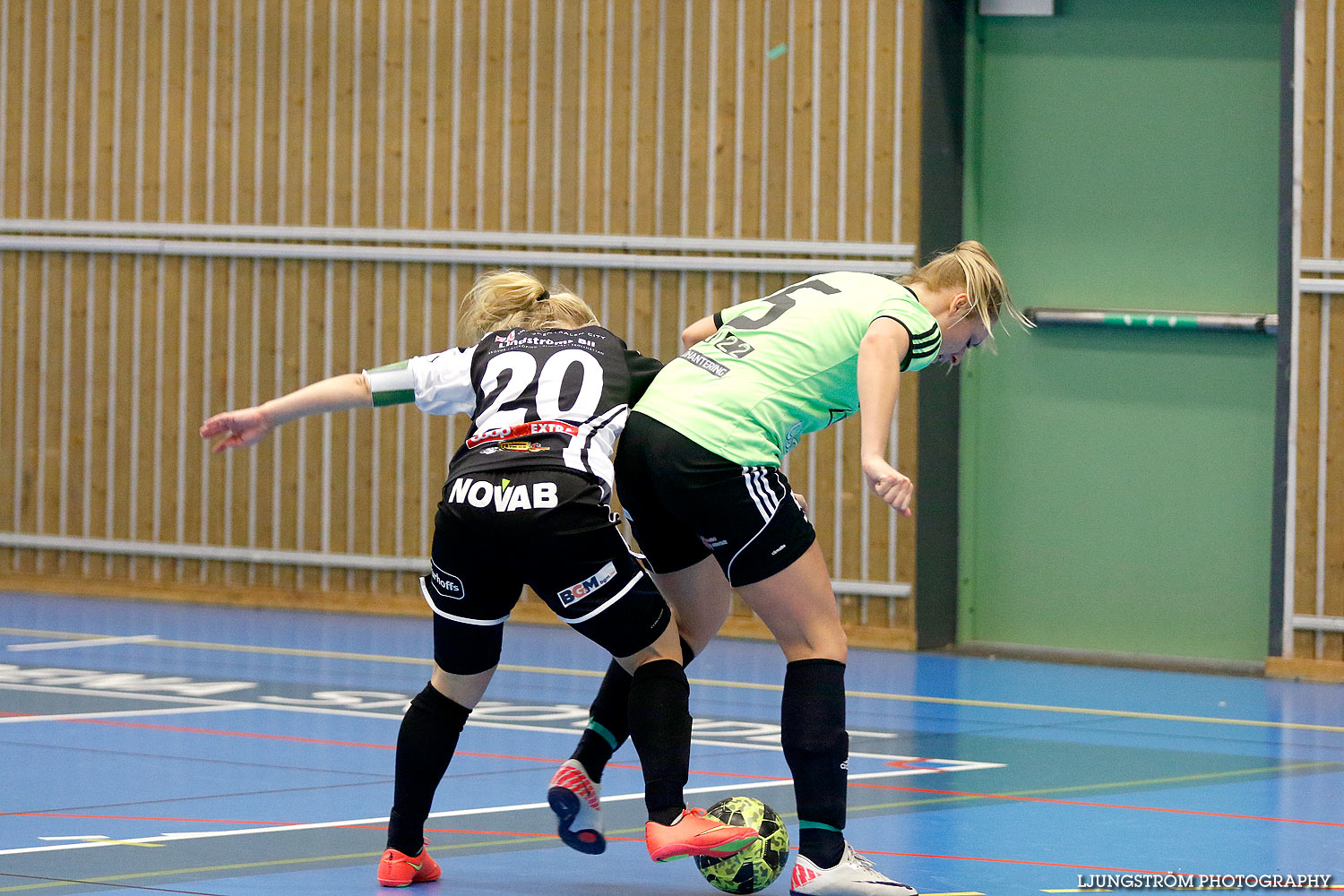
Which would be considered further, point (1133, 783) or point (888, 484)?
point (1133, 783)

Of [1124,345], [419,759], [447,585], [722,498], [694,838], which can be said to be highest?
[1124,345]

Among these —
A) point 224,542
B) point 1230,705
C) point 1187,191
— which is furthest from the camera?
point 224,542

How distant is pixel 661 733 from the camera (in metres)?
4.76

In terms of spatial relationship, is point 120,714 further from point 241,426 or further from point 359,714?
point 241,426

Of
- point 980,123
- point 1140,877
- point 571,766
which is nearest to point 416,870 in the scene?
point 571,766

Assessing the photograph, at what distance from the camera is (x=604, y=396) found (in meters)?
5.01

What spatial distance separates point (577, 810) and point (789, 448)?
1.04m

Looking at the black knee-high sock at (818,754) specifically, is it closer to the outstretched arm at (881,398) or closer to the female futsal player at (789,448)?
the female futsal player at (789,448)

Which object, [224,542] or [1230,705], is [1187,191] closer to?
[1230,705]

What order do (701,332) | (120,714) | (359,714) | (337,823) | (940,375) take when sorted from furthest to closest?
(940,375) → (359,714) → (120,714) → (337,823) → (701,332)

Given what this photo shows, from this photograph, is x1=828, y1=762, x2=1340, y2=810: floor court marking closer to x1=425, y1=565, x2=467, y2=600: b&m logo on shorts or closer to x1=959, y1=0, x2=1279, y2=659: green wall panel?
x1=425, y1=565, x2=467, y2=600: b&m logo on shorts

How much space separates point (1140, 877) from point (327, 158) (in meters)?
8.70
